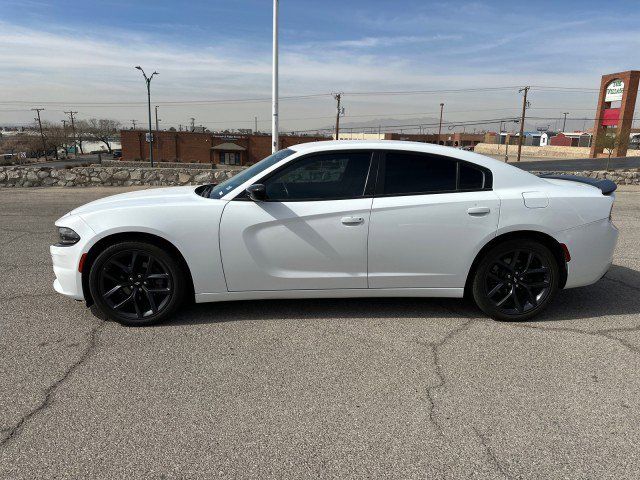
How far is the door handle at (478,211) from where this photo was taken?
12.7ft

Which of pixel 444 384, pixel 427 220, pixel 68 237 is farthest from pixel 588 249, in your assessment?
pixel 68 237

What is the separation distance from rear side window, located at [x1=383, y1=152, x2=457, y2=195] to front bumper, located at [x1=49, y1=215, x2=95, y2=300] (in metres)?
2.51

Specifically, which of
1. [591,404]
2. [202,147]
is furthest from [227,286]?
[202,147]

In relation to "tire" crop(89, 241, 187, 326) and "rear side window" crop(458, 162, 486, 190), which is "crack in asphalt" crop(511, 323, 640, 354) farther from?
"tire" crop(89, 241, 187, 326)

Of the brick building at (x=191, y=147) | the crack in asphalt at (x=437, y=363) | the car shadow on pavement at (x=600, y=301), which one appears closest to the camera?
the crack in asphalt at (x=437, y=363)

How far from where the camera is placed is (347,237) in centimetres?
382

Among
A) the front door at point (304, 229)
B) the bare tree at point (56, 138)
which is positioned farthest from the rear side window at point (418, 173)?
the bare tree at point (56, 138)

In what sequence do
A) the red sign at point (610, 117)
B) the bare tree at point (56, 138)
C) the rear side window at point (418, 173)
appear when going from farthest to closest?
the bare tree at point (56, 138)
the red sign at point (610, 117)
the rear side window at point (418, 173)

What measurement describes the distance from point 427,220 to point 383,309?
3.23ft

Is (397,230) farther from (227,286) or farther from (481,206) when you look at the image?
(227,286)

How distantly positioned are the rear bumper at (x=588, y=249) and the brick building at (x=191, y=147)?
6991 centimetres

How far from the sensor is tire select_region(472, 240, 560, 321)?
3.98 metres

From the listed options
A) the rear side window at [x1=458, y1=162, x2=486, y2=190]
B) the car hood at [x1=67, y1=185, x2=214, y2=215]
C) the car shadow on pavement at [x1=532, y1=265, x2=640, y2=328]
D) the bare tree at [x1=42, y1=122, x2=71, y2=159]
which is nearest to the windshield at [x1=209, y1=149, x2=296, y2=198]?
the car hood at [x1=67, y1=185, x2=214, y2=215]

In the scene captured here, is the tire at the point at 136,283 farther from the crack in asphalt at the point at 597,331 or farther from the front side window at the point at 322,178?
the crack in asphalt at the point at 597,331
